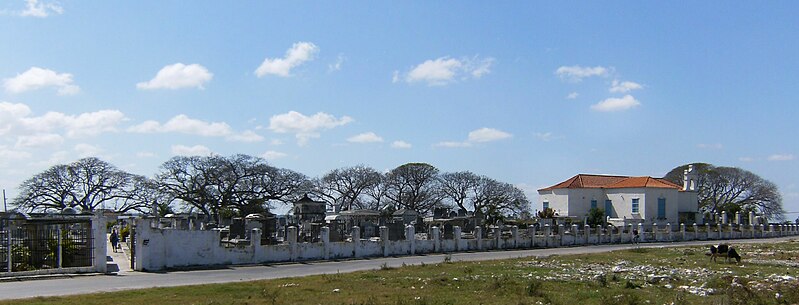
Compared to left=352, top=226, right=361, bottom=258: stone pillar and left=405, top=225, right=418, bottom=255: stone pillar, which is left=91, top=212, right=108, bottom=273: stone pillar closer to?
left=352, top=226, right=361, bottom=258: stone pillar

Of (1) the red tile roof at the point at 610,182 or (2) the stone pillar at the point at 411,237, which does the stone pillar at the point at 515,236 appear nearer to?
(2) the stone pillar at the point at 411,237

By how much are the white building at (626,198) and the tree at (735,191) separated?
403 inches

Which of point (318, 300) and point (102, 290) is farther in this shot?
point (102, 290)

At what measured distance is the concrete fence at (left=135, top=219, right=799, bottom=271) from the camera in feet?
85.8

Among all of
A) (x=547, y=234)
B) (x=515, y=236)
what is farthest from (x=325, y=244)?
(x=547, y=234)

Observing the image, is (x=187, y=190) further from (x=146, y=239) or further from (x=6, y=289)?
(x=6, y=289)

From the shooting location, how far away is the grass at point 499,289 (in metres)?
15.2

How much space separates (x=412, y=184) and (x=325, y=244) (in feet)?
149

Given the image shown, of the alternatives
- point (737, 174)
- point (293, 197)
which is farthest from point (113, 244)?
point (737, 174)

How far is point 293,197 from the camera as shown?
7250 cm

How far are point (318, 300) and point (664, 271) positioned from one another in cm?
1140

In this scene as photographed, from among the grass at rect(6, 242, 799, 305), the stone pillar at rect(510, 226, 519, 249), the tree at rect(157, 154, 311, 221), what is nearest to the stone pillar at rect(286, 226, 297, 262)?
the grass at rect(6, 242, 799, 305)

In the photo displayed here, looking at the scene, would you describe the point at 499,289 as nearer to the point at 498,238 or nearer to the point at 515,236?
the point at 498,238

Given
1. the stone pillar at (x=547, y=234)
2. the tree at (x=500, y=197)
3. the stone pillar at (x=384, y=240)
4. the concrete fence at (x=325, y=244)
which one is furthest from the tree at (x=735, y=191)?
the stone pillar at (x=384, y=240)
